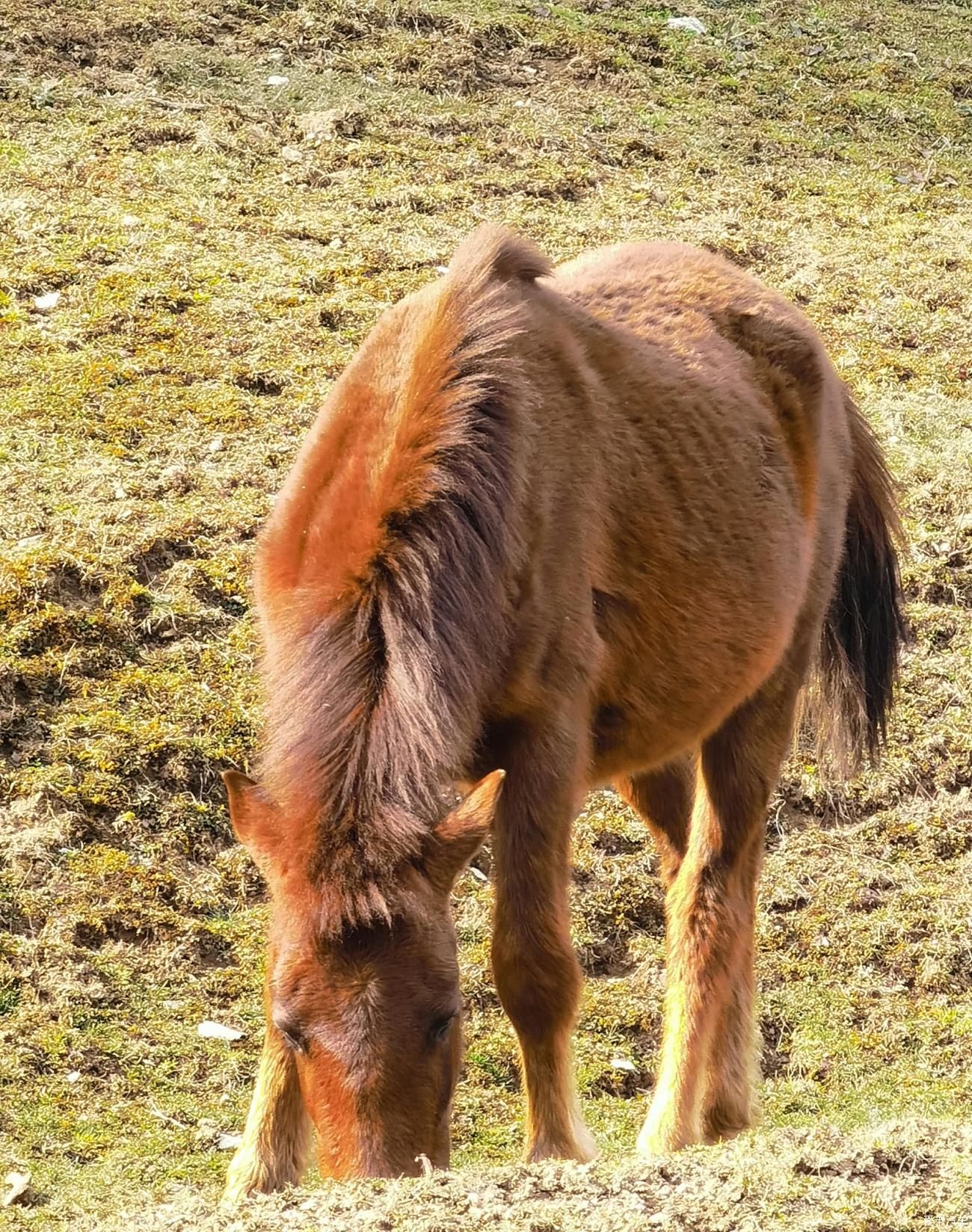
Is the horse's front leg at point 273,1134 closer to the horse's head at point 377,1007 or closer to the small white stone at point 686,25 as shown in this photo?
the horse's head at point 377,1007

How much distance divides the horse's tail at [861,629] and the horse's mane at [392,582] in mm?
2105

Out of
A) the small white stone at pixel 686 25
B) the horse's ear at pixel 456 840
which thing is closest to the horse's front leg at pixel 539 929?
the horse's ear at pixel 456 840

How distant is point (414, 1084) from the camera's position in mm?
2949

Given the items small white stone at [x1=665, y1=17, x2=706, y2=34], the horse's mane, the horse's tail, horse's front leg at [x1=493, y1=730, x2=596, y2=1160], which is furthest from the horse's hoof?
small white stone at [x1=665, y1=17, x2=706, y2=34]

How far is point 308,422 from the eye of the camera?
703 cm

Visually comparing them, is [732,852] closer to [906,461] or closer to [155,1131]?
[155,1131]

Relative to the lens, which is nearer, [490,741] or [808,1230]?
[808,1230]

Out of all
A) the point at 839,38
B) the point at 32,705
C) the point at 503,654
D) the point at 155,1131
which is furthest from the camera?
the point at 839,38

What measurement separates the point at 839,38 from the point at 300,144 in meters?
4.53

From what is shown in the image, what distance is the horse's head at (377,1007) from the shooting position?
9.51ft

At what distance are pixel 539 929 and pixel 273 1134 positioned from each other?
33.6 inches

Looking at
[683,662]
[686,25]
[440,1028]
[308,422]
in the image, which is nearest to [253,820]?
[440,1028]

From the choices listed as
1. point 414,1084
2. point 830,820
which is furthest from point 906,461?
point 414,1084

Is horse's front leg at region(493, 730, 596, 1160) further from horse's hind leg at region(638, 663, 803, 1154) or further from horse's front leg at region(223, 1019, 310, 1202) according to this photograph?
horse's hind leg at region(638, 663, 803, 1154)
